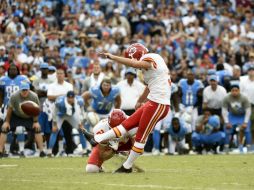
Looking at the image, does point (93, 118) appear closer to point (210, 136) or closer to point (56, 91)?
point (56, 91)

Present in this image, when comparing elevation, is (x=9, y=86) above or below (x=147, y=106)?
below

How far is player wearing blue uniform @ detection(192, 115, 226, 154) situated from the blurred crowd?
0.71 m

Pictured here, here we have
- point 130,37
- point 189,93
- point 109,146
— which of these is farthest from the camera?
point 130,37

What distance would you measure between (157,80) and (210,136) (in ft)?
21.1

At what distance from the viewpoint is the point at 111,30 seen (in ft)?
75.9

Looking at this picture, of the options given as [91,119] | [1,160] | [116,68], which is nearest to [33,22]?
[116,68]

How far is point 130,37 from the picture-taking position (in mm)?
23484

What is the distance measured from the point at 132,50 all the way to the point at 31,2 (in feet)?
39.8

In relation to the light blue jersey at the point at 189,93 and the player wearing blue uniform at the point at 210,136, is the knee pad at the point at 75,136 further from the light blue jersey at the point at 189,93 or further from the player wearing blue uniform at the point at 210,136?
the player wearing blue uniform at the point at 210,136

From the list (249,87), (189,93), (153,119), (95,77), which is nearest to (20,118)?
(95,77)

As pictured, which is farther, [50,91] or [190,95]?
[190,95]

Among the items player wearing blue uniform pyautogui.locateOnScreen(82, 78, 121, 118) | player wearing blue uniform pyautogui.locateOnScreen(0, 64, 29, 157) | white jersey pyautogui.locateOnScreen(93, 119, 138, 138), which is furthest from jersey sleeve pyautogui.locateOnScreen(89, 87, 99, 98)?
white jersey pyautogui.locateOnScreen(93, 119, 138, 138)

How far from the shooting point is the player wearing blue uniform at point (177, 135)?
17.4 meters

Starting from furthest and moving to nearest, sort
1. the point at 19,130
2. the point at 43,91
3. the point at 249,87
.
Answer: the point at 249,87 < the point at 43,91 < the point at 19,130
